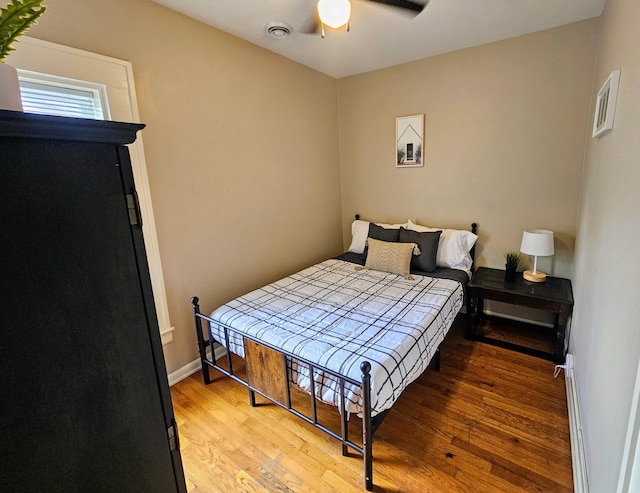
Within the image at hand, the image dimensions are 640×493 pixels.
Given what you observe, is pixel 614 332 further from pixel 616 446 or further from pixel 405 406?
pixel 405 406

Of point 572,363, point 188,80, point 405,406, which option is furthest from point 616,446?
point 188,80

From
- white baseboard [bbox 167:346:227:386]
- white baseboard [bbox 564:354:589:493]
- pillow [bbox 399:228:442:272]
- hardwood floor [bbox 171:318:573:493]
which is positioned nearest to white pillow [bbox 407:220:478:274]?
pillow [bbox 399:228:442:272]

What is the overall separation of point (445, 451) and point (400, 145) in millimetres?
2771

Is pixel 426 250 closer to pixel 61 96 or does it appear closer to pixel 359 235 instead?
pixel 359 235

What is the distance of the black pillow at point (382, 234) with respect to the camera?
3.19m

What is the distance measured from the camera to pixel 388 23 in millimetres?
2352

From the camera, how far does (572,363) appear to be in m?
2.13

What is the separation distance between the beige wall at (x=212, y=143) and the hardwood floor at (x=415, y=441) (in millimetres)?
683

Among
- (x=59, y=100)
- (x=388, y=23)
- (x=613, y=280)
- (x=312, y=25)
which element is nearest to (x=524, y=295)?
(x=613, y=280)

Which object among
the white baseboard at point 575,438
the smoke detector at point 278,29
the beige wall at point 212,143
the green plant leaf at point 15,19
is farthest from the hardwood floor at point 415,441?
the smoke detector at point 278,29

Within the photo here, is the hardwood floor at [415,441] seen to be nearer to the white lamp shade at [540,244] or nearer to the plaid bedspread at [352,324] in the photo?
the plaid bedspread at [352,324]

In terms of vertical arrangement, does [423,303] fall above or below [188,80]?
below

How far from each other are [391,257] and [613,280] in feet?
5.66

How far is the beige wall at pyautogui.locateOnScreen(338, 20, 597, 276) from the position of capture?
257 cm
